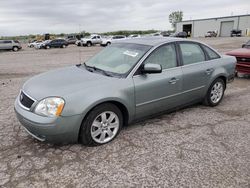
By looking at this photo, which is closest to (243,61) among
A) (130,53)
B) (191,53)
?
(191,53)

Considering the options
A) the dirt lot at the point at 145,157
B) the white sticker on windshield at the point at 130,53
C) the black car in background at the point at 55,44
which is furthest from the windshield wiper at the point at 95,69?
the black car in background at the point at 55,44

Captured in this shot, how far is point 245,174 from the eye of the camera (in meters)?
2.69

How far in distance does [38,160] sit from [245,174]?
2617 millimetres

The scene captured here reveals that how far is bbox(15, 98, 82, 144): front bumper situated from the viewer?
9.34 ft

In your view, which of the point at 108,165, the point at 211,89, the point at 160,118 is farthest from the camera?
the point at 211,89

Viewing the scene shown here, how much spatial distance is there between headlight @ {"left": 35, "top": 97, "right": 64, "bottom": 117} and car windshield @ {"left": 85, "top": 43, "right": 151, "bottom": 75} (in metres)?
1.06

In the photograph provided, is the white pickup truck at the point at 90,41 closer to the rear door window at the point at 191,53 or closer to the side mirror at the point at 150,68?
the rear door window at the point at 191,53

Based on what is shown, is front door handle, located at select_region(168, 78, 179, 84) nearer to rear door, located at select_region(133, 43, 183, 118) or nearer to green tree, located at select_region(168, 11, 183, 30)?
rear door, located at select_region(133, 43, 183, 118)

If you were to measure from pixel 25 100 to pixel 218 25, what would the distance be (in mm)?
65838

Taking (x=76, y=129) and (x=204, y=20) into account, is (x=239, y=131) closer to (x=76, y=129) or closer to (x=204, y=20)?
(x=76, y=129)

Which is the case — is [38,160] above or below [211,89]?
below

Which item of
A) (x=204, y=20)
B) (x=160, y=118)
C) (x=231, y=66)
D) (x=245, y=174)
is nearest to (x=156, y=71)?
(x=160, y=118)

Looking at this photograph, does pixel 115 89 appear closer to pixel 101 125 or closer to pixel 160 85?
pixel 101 125

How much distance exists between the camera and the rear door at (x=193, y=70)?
163 inches
